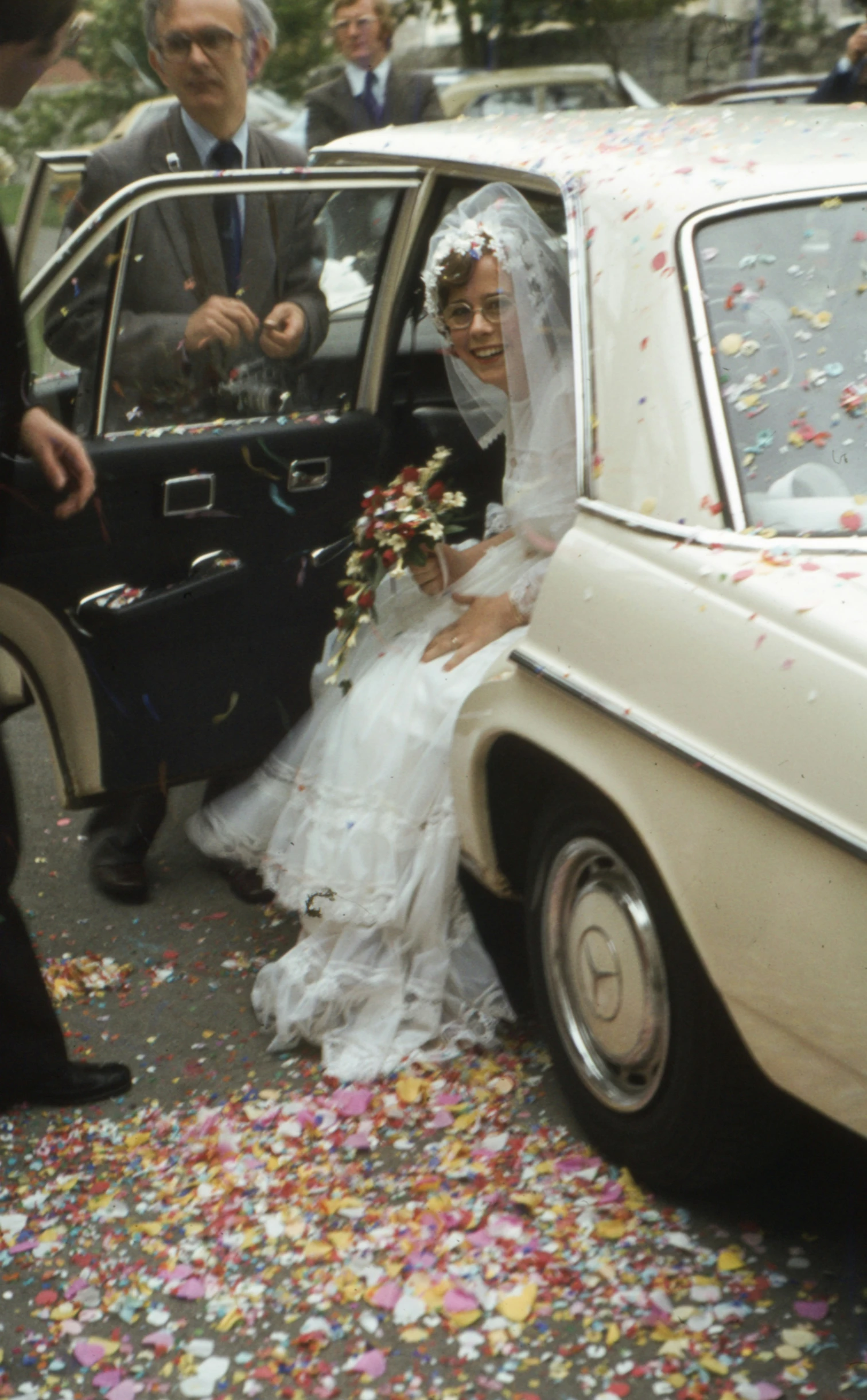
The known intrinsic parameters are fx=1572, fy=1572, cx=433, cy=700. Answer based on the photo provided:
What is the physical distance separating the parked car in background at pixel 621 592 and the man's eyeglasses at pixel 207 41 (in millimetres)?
494


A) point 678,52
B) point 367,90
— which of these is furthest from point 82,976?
point 678,52

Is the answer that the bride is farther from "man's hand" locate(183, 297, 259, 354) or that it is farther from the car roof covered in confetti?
"man's hand" locate(183, 297, 259, 354)

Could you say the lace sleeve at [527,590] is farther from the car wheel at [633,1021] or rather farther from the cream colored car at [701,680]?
the car wheel at [633,1021]

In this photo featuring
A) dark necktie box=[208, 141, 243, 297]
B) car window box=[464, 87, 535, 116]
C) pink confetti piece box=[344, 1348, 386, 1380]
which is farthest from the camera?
car window box=[464, 87, 535, 116]

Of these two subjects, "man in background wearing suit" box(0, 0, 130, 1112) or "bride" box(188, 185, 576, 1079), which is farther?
"bride" box(188, 185, 576, 1079)

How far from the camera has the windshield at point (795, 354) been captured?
260 cm

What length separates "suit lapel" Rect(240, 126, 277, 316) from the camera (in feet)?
12.6

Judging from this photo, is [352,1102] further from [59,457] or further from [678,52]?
[678,52]

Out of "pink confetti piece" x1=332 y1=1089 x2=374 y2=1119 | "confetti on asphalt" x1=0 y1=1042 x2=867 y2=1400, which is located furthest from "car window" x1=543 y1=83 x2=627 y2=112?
"confetti on asphalt" x1=0 y1=1042 x2=867 y2=1400

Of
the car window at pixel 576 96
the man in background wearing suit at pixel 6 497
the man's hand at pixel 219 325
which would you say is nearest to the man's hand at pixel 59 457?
the man in background wearing suit at pixel 6 497

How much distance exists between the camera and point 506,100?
1766cm

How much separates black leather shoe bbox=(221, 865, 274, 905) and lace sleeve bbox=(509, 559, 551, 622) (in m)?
1.21

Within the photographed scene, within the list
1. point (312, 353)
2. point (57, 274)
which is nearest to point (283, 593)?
point (312, 353)

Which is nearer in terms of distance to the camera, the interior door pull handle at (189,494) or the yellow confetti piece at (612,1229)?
the yellow confetti piece at (612,1229)
